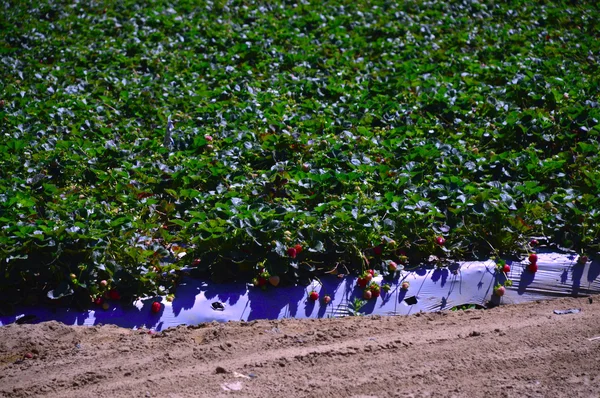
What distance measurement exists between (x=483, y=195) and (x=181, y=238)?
6.27ft

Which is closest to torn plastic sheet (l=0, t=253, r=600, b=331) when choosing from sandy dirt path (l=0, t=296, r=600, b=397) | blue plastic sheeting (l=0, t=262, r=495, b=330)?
blue plastic sheeting (l=0, t=262, r=495, b=330)

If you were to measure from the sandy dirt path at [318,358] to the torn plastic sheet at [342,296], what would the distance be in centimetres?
12

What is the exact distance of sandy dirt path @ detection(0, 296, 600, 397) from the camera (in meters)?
3.15

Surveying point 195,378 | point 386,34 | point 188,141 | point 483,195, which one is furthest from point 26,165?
point 386,34

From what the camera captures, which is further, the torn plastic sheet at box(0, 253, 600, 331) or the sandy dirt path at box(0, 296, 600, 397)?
the torn plastic sheet at box(0, 253, 600, 331)

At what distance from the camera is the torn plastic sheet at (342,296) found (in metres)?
3.82

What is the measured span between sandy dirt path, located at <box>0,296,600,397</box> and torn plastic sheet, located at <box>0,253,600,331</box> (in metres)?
0.12

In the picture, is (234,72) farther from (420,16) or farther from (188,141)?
(420,16)

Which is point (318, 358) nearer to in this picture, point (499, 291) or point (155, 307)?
point (155, 307)

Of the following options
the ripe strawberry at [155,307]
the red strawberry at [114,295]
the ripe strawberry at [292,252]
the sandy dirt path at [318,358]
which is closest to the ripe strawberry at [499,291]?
the sandy dirt path at [318,358]

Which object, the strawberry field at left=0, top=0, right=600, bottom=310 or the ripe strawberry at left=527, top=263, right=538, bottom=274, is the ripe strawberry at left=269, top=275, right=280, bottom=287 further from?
the ripe strawberry at left=527, top=263, right=538, bottom=274

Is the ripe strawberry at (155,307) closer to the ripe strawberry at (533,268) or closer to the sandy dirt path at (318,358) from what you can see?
the sandy dirt path at (318,358)

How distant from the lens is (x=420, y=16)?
9.50 meters

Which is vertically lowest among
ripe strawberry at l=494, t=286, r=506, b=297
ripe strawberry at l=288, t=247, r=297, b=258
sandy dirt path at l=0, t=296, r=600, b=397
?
sandy dirt path at l=0, t=296, r=600, b=397
